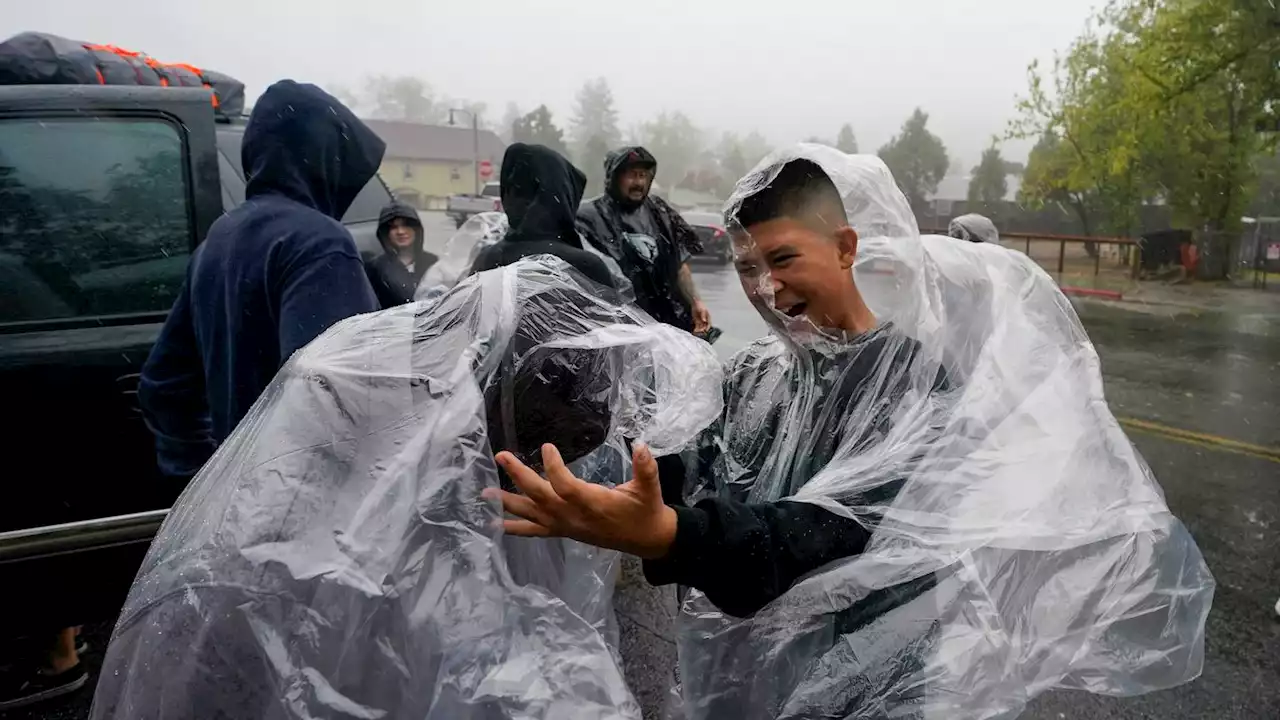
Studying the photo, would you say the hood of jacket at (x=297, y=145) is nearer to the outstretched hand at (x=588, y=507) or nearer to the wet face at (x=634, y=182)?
the outstretched hand at (x=588, y=507)

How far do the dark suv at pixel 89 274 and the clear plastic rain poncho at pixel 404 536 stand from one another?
172cm

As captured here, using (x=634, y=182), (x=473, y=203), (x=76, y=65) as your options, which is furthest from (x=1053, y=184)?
(x=76, y=65)

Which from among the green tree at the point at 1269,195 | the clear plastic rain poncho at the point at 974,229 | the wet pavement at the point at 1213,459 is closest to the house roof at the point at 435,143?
the green tree at the point at 1269,195

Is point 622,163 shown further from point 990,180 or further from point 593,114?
point 593,114

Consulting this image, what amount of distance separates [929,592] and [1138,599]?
0.39m

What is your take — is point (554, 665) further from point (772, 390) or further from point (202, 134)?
point (202, 134)

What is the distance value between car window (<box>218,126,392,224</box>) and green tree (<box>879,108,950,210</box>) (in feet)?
70.6

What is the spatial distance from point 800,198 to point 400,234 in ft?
12.3

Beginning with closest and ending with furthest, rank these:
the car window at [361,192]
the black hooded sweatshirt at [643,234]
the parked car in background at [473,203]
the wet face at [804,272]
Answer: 1. the wet face at [804,272]
2. the car window at [361,192]
3. the black hooded sweatshirt at [643,234]
4. the parked car in background at [473,203]

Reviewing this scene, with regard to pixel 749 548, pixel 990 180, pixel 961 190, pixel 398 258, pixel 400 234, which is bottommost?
pixel 749 548

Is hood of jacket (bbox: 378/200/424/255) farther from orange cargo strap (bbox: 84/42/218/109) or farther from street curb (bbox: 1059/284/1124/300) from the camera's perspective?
street curb (bbox: 1059/284/1124/300)

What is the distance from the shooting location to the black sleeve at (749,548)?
1.17 meters

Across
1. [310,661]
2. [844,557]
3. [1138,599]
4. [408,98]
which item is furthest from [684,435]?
[408,98]

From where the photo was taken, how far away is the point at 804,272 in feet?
4.84
